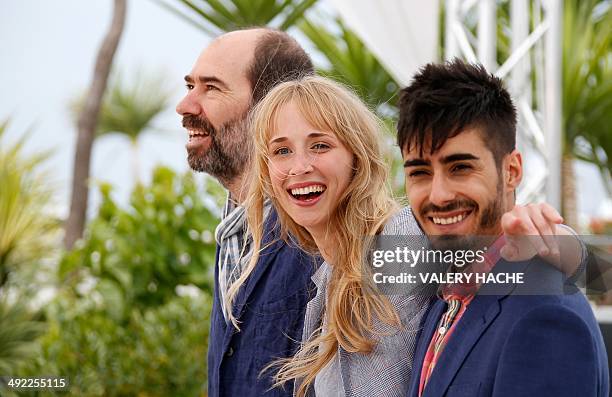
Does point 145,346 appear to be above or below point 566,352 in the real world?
above

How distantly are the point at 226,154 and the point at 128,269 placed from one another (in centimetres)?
282

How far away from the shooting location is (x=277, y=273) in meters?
1.59

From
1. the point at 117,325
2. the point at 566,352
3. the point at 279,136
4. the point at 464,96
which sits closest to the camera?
the point at 566,352

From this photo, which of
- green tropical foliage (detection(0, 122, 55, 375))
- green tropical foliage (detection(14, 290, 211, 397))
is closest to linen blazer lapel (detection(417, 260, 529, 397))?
green tropical foliage (detection(14, 290, 211, 397))

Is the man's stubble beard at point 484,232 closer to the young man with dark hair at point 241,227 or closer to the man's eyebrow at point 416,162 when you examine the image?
the man's eyebrow at point 416,162

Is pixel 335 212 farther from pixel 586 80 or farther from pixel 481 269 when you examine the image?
pixel 586 80

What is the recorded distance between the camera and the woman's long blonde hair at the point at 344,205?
4.29 feet

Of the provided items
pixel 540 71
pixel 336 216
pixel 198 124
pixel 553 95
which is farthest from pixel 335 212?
pixel 540 71

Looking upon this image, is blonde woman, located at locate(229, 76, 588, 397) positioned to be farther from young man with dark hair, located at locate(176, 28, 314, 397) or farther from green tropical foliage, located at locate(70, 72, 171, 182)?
green tropical foliage, located at locate(70, 72, 171, 182)

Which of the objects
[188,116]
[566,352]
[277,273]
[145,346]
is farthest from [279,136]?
[145,346]

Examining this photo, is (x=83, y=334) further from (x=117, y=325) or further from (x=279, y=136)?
(x=279, y=136)

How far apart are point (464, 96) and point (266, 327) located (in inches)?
25.2

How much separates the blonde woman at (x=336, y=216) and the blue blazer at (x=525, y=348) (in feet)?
0.68

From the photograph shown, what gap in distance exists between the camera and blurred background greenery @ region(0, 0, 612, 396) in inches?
151
